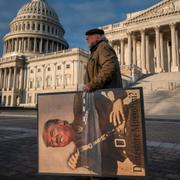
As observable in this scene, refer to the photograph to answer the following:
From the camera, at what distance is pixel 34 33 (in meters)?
87.0

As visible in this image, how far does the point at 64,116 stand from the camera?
9.54 feet

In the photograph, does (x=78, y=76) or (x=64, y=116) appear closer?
(x=64, y=116)

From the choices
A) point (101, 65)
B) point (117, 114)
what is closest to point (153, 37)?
point (101, 65)

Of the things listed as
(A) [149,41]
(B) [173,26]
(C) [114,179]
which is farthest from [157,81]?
(C) [114,179]

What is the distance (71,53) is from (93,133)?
180 ft

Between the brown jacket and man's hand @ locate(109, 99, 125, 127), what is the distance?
414mm

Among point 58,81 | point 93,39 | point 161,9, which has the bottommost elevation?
point 93,39

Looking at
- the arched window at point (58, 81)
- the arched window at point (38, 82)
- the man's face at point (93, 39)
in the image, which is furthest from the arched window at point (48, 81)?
the man's face at point (93, 39)

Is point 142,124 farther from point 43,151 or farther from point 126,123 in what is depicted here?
point 43,151

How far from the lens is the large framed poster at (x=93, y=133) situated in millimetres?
2676

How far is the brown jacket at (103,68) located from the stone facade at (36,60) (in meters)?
33.8

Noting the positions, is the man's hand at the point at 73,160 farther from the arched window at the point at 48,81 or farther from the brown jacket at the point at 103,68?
the arched window at the point at 48,81

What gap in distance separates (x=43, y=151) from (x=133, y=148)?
3.93ft

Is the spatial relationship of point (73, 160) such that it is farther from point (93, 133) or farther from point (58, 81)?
point (58, 81)
